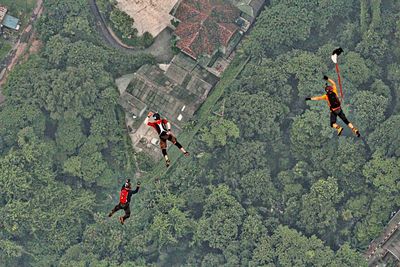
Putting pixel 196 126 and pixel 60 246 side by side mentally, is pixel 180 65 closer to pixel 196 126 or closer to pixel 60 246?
pixel 196 126

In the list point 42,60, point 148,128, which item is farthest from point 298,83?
point 42,60

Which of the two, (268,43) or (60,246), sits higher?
(268,43)

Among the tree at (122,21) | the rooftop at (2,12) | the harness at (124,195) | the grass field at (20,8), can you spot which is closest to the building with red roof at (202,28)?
the tree at (122,21)

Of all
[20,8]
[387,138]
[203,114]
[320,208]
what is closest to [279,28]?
[203,114]

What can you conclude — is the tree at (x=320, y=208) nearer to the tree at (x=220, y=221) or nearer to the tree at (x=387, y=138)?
the tree at (x=387, y=138)

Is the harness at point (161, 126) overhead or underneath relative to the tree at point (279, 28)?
underneath

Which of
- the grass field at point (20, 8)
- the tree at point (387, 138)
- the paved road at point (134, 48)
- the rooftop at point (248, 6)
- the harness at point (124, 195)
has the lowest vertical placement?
the harness at point (124, 195)
